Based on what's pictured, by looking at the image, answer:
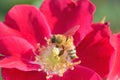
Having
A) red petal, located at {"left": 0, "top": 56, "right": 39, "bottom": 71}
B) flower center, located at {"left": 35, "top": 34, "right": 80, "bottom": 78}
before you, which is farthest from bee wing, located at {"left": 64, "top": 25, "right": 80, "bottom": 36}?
red petal, located at {"left": 0, "top": 56, "right": 39, "bottom": 71}

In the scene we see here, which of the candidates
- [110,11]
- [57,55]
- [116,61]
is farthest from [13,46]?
[110,11]

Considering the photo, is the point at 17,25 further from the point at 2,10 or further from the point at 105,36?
the point at 2,10

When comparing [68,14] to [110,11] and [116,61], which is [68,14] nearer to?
[116,61]

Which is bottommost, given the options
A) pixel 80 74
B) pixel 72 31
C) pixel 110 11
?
pixel 80 74

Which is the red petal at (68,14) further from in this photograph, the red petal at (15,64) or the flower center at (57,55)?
the red petal at (15,64)

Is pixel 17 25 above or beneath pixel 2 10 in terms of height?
beneath

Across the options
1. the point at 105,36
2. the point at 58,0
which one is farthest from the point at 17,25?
the point at 105,36

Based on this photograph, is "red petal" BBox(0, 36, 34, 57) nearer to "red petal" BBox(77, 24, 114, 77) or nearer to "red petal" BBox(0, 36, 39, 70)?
"red petal" BBox(0, 36, 39, 70)
